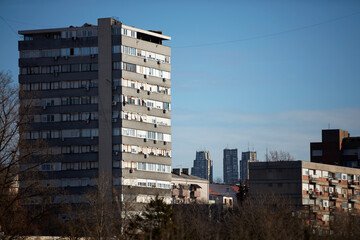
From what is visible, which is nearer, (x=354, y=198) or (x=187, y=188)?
(x=354, y=198)

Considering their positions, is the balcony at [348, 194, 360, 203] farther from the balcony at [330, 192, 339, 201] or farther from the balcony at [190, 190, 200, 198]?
the balcony at [190, 190, 200, 198]

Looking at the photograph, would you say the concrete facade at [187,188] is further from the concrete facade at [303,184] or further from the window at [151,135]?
the concrete facade at [303,184]

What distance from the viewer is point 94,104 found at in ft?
376

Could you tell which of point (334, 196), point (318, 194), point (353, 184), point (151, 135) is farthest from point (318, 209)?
point (151, 135)

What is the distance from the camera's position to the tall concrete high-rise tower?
113750mm

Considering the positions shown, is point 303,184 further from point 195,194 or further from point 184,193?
point 195,194

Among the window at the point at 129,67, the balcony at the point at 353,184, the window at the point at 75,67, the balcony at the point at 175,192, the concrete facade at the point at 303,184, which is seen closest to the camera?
the concrete facade at the point at 303,184

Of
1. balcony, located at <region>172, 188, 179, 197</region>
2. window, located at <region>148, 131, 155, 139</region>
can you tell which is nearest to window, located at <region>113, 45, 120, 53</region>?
window, located at <region>148, 131, 155, 139</region>

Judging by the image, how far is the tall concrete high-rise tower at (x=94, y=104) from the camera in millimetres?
113750

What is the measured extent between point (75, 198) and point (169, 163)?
16.5 meters

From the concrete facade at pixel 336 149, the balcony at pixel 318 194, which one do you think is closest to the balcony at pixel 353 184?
the balcony at pixel 318 194


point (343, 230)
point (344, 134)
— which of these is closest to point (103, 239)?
point (343, 230)

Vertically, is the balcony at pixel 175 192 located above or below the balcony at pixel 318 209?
above

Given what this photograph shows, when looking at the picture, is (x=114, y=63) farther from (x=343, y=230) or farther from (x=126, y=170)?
(x=343, y=230)
